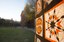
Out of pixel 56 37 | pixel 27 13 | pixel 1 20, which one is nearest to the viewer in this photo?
pixel 56 37

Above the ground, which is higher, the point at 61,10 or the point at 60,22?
the point at 61,10

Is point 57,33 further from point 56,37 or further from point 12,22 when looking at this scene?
point 12,22

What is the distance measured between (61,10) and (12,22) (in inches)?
1007

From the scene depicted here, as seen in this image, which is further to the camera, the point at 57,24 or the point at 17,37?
the point at 17,37

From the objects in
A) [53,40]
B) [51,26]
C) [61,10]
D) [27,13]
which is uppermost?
[27,13]

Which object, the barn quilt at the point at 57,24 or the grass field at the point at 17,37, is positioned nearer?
the barn quilt at the point at 57,24

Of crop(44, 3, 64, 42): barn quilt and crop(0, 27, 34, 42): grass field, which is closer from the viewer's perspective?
crop(44, 3, 64, 42): barn quilt

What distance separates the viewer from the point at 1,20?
2436 cm

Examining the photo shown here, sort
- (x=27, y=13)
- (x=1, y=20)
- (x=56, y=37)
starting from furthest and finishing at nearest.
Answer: (x=1, y=20), (x=27, y=13), (x=56, y=37)

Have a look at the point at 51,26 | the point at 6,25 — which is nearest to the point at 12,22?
the point at 6,25

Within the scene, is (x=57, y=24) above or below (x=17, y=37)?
above

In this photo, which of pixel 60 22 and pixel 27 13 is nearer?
pixel 60 22

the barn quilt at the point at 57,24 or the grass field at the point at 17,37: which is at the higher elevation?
the barn quilt at the point at 57,24

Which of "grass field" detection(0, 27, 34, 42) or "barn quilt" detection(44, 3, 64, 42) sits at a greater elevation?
"barn quilt" detection(44, 3, 64, 42)
